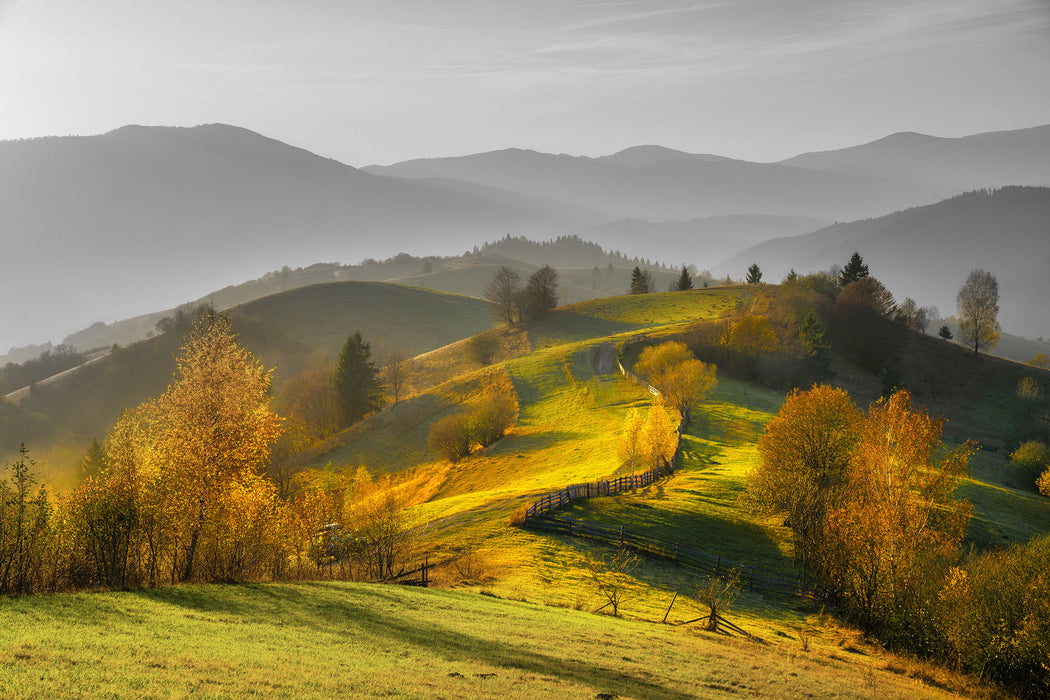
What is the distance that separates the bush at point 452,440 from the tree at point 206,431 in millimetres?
44568

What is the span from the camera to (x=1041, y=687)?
25234 millimetres

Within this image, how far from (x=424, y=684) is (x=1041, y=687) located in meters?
26.3

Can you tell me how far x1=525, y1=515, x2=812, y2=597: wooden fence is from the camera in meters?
37.6

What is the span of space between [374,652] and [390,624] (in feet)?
11.8

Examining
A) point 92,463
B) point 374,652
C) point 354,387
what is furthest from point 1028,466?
point 92,463

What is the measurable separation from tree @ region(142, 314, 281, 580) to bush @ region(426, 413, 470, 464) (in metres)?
44.6

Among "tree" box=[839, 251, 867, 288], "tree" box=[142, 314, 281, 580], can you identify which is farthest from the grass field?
"tree" box=[839, 251, 867, 288]

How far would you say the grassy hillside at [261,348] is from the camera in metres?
126

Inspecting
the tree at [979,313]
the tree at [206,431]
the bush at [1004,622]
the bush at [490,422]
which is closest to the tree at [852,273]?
the tree at [979,313]

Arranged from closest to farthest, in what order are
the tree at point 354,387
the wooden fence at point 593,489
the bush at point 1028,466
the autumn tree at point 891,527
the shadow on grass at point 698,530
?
1. the autumn tree at point 891,527
2. the shadow on grass at point 698,530
3. the wooden fence at point 593,489
4. the bush at point 1028,466
5. the tree at point 354,387

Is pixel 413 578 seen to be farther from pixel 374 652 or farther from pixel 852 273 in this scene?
pixel 852 273

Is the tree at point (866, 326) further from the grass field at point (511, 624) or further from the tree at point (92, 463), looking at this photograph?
the tree at point (92, 463)

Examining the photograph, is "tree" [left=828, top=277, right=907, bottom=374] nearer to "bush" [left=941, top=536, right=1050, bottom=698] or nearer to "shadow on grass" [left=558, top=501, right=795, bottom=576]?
"shadow on grass" [left=558, top=501, right=795, bottom=576]

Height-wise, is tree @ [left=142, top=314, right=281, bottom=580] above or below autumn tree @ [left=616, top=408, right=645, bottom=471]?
above
